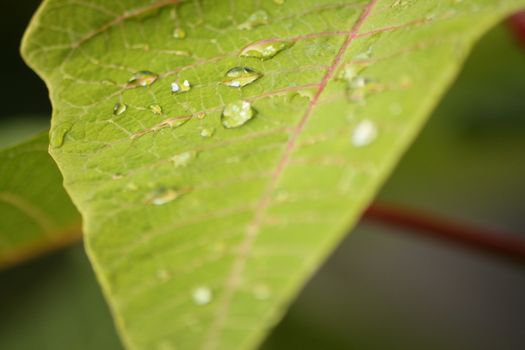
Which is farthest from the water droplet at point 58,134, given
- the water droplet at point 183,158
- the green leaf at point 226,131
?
the water droplet at point 183,158

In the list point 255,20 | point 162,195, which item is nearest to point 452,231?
point 255,20

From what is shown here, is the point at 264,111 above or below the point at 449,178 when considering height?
above

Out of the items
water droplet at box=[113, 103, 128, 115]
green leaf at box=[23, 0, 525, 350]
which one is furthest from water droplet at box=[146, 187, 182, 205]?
water droplet at box=[113, 103, 128, 115]

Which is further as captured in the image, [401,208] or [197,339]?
[401,208]

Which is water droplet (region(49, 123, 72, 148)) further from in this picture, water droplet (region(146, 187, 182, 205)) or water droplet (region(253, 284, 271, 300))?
water droplet (region(253, 284, 271, 300))

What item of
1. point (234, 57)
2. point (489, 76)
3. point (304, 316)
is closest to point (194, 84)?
point (234, 57)

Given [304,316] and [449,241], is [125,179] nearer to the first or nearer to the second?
[449,241]
